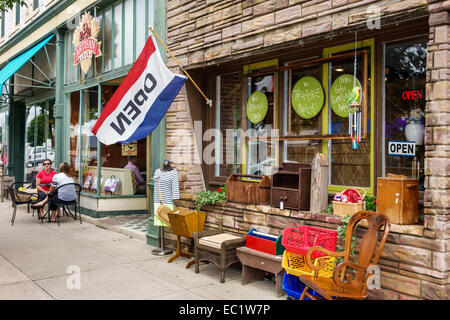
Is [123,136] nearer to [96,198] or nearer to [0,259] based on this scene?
[0,259]

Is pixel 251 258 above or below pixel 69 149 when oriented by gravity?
below

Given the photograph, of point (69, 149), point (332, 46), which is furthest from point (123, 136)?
point (69, 149)

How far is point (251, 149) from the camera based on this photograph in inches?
263

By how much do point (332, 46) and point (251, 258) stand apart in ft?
9.81

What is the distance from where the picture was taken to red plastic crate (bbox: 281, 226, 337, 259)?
4543 millimetres

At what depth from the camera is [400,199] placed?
14.2 feet

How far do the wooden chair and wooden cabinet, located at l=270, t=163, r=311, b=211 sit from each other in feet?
3.23

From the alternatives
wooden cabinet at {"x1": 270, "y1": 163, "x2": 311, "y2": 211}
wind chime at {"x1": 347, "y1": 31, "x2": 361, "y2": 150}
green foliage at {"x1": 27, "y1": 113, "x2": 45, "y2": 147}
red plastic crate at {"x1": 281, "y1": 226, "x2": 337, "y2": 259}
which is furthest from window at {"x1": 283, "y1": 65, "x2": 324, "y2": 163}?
green foliage at {"x1": 27, "y1": 113, "x2": 45, "y2": 147}

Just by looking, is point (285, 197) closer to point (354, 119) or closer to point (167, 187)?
point (354, 119)

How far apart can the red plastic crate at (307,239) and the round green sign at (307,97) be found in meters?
1.76

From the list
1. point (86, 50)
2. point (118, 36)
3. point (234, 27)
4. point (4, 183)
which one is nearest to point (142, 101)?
point (234, 27)

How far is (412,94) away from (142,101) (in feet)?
12.1

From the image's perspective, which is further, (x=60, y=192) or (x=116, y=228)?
(x=60, y=192)

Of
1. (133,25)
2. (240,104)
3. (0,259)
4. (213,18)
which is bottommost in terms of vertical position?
(0,259)
